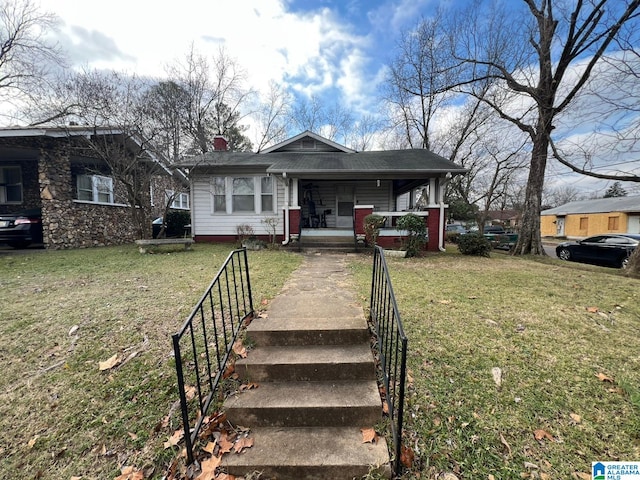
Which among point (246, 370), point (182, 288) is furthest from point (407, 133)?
point (246, 370)

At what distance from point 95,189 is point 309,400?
44.0ft

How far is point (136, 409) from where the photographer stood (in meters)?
2.18

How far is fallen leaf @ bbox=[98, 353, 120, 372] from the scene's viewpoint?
2.63 m

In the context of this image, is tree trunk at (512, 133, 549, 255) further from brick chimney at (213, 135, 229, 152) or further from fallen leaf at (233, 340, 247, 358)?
brick chimney at (213, 135, 229, 152)

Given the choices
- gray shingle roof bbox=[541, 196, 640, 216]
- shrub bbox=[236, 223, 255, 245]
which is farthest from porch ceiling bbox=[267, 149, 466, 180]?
gray shingle roof bbox=[541, 196, 640, 216]

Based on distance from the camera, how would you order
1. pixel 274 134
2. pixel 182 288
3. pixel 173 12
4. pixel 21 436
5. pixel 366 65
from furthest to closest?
pixel 274 134, pixel 366 65, pixel 173 12, pixel 182 288, pixel 21 436

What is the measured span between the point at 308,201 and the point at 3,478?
12028 millimetres

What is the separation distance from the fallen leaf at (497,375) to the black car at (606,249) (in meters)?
12.0

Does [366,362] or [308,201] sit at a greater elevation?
[308,201]

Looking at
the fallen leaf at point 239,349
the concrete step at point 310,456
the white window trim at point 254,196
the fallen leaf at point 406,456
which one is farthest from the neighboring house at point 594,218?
the fallen leaf at point 239,349

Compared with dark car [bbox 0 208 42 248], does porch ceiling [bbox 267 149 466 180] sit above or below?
above

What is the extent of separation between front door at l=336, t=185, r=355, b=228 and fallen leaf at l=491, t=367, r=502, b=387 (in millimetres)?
10694

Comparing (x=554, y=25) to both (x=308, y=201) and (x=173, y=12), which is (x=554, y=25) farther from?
(x=173, y=12)

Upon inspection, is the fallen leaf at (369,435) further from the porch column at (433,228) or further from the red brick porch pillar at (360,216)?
the porch column at (433,228)
